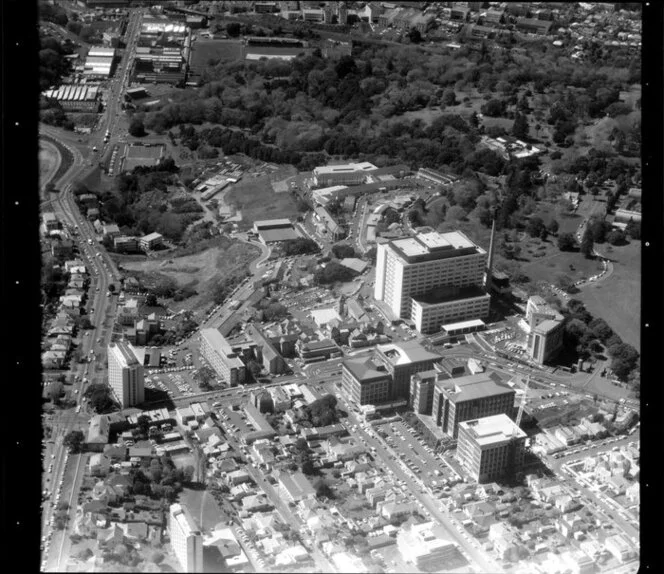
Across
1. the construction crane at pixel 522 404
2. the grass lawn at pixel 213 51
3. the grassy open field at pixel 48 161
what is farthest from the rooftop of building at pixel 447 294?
the grass lawn at pixel 213 51

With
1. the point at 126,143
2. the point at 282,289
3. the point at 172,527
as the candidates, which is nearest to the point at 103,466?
the point at 172,527

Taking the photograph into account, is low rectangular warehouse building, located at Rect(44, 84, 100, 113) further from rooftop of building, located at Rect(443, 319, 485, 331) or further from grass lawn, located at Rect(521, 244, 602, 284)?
rooftop of building, located at Rect(443, 319, 485, 331)

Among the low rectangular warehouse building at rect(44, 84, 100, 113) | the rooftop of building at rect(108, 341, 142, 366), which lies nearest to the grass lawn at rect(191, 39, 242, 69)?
the low rectangular warehouse building at rect(44, 84, 100, 113)

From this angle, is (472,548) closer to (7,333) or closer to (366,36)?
(7,333)

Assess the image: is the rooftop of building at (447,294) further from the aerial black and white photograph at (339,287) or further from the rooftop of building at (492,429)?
→ the rooftop of building at (492,429)

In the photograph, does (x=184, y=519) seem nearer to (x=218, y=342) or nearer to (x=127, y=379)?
(x=127, y=379)
